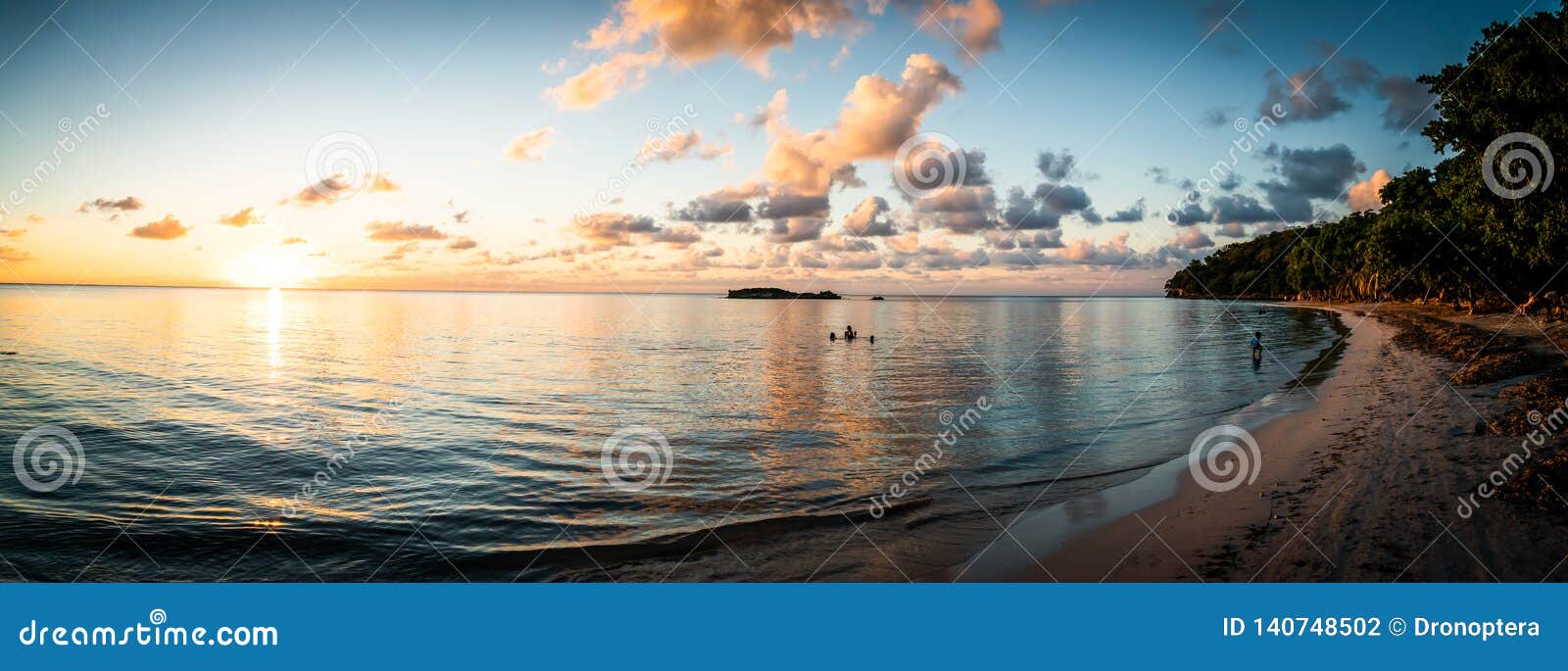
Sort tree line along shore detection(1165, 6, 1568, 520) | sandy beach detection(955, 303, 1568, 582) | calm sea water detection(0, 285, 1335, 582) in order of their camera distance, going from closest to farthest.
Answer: sandy beach detection(955, 303, 1568, 582) < calm sea water detection(0, 285, 1335, 582) < tree line along shore detection(1165, 6, 1568, 520)

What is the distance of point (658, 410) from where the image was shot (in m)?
25.5

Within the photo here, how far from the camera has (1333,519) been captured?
1077cm

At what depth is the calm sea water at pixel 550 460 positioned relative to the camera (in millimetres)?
11211

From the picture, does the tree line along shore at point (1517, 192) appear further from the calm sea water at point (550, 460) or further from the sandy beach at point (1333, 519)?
the calm sea water at point (550, 460)

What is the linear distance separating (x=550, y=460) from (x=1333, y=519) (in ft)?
49.2

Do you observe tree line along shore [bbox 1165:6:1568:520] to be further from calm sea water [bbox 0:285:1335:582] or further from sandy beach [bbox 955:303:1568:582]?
calm sea water [bbox 0:285:1335:582]

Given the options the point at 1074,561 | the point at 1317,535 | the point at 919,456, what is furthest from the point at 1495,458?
the point at 919,456

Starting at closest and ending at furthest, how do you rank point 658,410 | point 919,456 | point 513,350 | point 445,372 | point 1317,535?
point 1317,535, point 919,456, point 658,410, point 445,372, point 513,350

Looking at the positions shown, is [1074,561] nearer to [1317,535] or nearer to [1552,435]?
[1317,535]

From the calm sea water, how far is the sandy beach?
3.99 ft

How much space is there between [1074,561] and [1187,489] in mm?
5015

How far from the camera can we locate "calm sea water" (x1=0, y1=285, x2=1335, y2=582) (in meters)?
11.2

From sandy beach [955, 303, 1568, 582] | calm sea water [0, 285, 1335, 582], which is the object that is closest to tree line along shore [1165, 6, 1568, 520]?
sandy beach [955, 303, 1568, 582]

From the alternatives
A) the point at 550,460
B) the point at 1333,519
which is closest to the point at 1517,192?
the point at 1333,519
